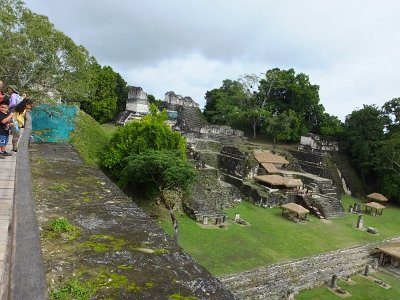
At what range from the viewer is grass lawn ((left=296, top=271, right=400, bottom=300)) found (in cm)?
1234

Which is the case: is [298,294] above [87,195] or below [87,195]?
below

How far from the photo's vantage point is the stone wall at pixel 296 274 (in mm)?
11555

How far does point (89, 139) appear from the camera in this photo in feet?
52.9

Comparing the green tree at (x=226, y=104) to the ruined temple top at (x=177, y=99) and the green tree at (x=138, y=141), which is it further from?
the green tree at (x=138, y=141)

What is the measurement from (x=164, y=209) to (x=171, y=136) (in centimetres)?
352

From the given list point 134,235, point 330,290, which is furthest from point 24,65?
point 330,290

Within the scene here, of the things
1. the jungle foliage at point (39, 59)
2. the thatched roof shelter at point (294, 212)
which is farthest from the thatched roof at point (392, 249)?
the jungle foliage at point (39, 59)

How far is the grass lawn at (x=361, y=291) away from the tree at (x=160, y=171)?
5.55 m

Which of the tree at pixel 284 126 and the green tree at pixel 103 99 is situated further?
the tree at pixel 284 126

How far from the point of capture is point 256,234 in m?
15.8

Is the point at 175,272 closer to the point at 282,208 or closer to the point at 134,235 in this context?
the point at 134,235

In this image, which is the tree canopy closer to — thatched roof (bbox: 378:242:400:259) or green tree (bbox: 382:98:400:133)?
green tree (bbox: 382:98:400:133)

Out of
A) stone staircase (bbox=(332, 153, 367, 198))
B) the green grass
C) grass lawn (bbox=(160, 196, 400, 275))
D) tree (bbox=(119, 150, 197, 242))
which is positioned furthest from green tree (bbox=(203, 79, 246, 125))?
tree (bbox=(119, 150, 197, 242))

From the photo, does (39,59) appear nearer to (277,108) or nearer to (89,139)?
(89,139)
